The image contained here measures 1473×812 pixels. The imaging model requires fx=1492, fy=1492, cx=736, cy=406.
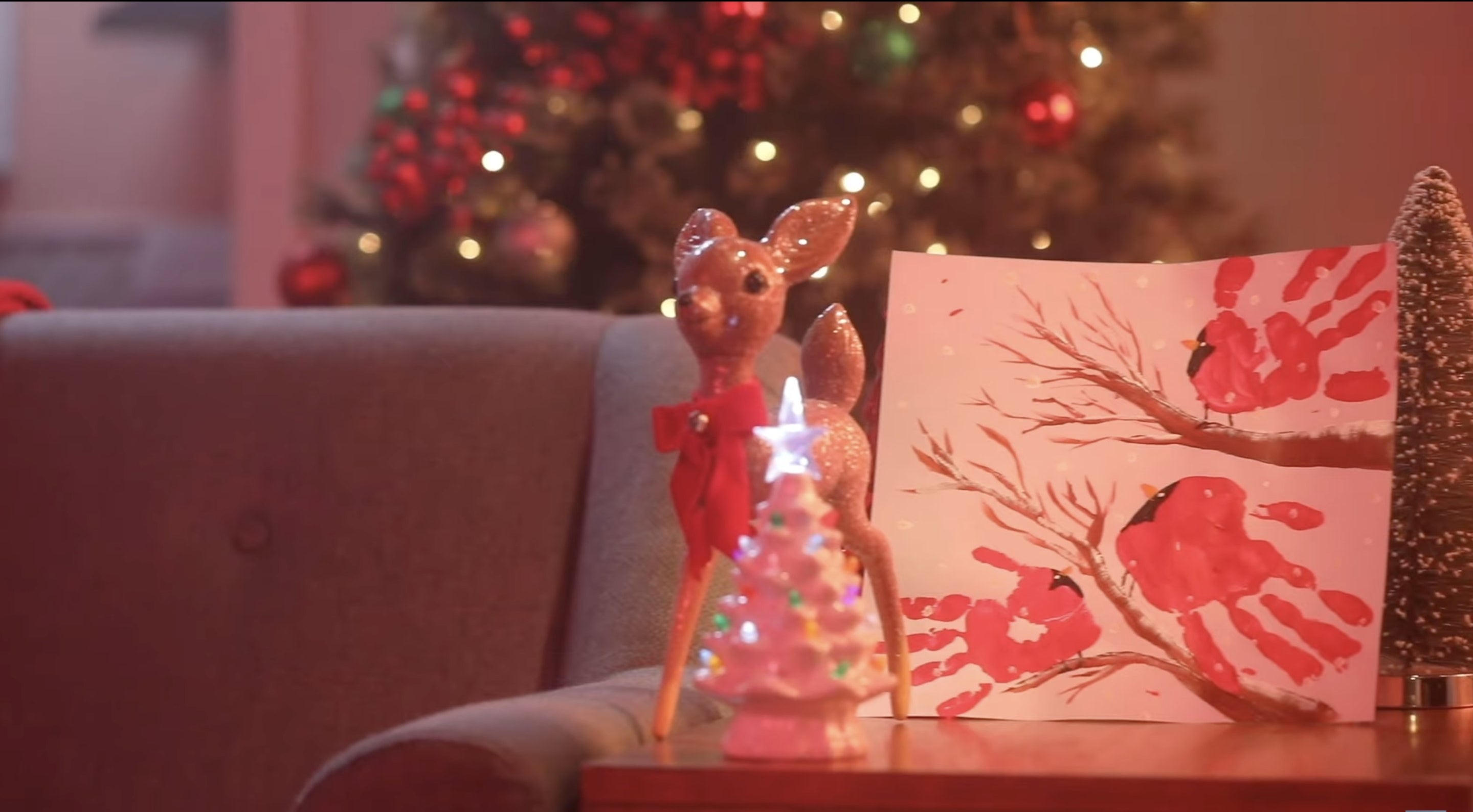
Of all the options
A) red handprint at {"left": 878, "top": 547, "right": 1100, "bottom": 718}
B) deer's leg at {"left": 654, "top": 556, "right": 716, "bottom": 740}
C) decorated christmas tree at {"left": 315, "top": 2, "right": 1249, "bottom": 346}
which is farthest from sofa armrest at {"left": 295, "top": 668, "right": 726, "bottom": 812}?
decorated christmas tree at {"left": 315, "top": 2, "right": 1249, "bottom": 346}

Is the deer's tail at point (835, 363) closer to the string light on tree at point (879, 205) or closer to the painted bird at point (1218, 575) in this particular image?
the painted bird at point (1218, 575)

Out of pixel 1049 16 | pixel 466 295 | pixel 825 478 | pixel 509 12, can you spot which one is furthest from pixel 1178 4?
pixel 825 478

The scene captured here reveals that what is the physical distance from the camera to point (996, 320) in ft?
2.82

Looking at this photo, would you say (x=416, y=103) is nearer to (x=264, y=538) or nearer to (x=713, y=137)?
(x=713, y=137)

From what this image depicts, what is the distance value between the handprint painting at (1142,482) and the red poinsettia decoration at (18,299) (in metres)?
0.90

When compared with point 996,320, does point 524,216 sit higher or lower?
higher

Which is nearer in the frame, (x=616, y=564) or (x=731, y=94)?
(x=616, y=564)

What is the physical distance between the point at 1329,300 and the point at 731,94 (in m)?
1.50

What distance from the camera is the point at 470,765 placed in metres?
0.66

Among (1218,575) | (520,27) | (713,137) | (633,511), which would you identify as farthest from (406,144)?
(1218,575)

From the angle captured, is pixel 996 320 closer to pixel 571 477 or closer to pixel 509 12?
pixel 571 477

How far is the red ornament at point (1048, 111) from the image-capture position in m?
2.21

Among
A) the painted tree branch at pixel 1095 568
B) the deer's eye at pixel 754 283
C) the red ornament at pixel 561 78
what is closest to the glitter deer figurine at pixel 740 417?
the deer's eye at pixel 754 283

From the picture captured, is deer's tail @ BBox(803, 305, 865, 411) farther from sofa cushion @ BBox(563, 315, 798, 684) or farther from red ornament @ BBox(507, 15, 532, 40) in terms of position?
red ornament @ BBox(507, 15, 532, 40)
